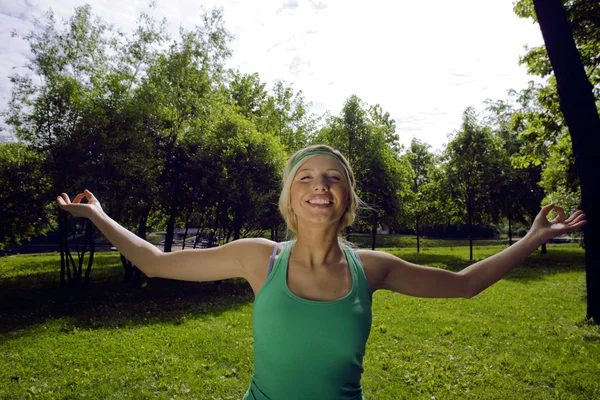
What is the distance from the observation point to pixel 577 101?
8039mm

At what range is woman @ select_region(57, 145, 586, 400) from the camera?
1.86 metres

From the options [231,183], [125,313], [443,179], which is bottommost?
[125,313]

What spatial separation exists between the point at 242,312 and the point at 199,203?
596 centimetres

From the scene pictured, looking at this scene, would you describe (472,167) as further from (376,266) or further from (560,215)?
(376,266)

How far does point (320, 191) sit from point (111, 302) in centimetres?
1330

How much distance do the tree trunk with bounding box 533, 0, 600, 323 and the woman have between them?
6820 mm

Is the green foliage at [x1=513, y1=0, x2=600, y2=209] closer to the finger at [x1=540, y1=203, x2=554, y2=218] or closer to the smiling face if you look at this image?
the finger at [x1=540, y1=203, x2=554, y2=218]

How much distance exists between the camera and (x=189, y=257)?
2314 millimetres

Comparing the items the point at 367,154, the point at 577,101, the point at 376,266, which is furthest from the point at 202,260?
the point at 367,154

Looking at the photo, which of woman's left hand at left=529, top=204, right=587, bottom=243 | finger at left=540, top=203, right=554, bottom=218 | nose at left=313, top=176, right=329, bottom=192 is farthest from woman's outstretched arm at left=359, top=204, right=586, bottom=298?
nose at left=313, top=176, right=329, bottom=192

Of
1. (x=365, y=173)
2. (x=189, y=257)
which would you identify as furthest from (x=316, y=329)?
(x=365, y=173)

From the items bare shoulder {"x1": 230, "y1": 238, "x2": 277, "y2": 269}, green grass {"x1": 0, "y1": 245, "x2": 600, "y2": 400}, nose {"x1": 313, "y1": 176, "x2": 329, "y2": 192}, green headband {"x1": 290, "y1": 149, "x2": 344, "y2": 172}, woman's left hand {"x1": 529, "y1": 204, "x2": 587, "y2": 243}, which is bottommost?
green grass {"x1": 0, "y1": 245, "x2": 600, "y2": 400}

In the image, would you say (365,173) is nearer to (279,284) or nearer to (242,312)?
(242,312)

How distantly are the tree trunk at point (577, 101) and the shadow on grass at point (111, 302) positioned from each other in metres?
9.89
